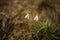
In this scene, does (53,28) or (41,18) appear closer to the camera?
(53,28)

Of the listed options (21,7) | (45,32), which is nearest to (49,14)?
(21,7)

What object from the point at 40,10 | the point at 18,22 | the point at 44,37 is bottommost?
the point at 44,37

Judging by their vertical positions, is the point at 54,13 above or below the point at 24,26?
above

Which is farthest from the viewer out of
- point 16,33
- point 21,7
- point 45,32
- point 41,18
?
point 21,7

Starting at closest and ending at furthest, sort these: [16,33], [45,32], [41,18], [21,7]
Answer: [45,32] → [16,33] → [41,18] → [21,7]

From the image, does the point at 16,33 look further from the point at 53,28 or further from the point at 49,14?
the point at 49,14

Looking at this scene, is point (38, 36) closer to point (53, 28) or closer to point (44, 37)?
point (44, 37)

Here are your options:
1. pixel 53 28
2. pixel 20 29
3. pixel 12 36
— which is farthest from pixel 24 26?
pixel 53 28

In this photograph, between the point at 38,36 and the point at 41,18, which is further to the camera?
the point at 41,18

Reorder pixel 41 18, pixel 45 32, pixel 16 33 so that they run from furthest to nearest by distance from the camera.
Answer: pixel 41 18 < pixel 16 33 < pixel 45 32
